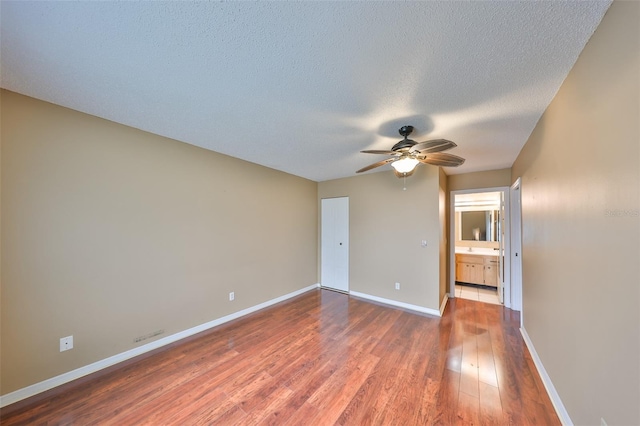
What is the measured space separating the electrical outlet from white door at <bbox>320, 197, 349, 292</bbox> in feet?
12.4

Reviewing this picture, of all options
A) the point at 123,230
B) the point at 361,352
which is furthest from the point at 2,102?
the point at 361,352

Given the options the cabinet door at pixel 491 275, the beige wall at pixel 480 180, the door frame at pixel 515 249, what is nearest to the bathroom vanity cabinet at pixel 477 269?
the cabinet door at pixel 491 275

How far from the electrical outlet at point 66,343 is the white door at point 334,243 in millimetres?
3772

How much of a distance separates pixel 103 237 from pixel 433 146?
3.29 meters

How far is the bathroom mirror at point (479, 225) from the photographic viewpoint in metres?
5.05

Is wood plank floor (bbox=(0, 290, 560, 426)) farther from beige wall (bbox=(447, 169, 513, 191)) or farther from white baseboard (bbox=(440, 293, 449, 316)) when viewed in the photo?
beige wall (bbox=(447, 169, 513, 191))

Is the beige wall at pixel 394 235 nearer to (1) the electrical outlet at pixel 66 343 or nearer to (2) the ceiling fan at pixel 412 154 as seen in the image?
(2) the ceiling fan at pixel 412 154

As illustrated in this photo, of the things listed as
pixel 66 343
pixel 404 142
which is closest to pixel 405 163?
pixel 404 142

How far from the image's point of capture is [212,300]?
3.06m

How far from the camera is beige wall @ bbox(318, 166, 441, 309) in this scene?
3.56 meters

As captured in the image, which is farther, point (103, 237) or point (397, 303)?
point (397, 303)

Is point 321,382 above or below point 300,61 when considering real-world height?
below

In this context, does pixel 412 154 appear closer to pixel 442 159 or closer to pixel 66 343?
pixel 442 159

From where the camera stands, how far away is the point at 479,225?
17.4 ft
